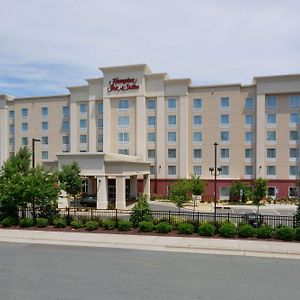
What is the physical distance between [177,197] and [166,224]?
9273 mm

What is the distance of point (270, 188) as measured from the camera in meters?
44.8

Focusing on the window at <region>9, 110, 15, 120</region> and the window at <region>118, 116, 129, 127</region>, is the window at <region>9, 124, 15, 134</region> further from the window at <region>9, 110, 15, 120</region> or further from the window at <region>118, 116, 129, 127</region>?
the window at <region>118, 116, 129, 127</region>

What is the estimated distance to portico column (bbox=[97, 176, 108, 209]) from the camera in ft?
115

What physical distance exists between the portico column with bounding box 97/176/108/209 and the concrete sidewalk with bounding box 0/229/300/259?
1551cm

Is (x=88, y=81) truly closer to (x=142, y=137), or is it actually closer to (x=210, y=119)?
(x=142, y=137)

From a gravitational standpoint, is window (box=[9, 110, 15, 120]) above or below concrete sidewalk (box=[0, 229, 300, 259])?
above

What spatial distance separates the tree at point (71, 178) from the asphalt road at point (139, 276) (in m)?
17.8

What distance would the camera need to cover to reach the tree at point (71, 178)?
108 ft

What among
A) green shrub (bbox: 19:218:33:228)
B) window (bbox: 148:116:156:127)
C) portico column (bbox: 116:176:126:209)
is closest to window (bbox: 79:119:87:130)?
window (bbox: 148:116:156:127)

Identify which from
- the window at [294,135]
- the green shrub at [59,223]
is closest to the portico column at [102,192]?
the green shrub at [59,223]

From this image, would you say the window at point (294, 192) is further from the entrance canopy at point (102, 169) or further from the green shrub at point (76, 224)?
the green shrub at point (76, 224)

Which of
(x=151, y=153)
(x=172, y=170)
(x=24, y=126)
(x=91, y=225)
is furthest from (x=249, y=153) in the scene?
(x=24, y=126)

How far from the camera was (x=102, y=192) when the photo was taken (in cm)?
3509

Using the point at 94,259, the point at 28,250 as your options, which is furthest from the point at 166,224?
the point at 28,250
